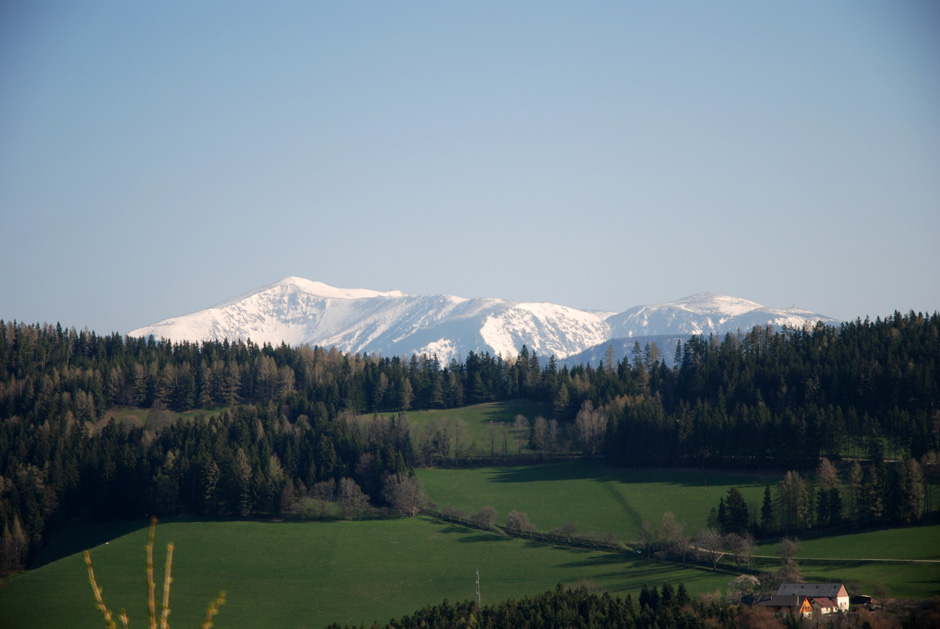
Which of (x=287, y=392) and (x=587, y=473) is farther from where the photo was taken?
(x=287, y=392)

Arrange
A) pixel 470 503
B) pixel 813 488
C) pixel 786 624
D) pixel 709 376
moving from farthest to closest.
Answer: pixel 709 376 → pixel 470 503 → pixel 813 488 → pixel 786 624

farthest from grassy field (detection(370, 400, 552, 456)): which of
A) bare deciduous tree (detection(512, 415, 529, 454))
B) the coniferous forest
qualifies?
the coniferous forest

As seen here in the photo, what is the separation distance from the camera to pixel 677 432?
141m

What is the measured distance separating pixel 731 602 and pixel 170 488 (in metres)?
87.8

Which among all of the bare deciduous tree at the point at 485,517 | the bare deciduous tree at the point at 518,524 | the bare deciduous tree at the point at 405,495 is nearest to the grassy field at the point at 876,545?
the bare deciduous tree at the point at 518,524

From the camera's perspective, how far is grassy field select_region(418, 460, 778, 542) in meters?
116

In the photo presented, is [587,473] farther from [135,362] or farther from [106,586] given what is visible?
[135,362]

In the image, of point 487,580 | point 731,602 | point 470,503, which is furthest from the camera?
point 470,503

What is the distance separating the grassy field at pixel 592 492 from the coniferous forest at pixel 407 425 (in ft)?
18.4

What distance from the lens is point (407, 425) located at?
533 feet

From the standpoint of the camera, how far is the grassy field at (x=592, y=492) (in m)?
116

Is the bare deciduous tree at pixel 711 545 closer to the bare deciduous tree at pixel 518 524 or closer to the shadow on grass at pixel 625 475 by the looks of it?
the bare deciduous tree at pixel 518 524

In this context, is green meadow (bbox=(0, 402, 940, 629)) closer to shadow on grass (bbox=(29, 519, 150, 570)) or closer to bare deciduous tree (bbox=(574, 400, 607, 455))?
shadow on grass (bbox=(29, 519, 150, 570))

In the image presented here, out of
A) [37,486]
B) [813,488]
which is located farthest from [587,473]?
[37,486]
